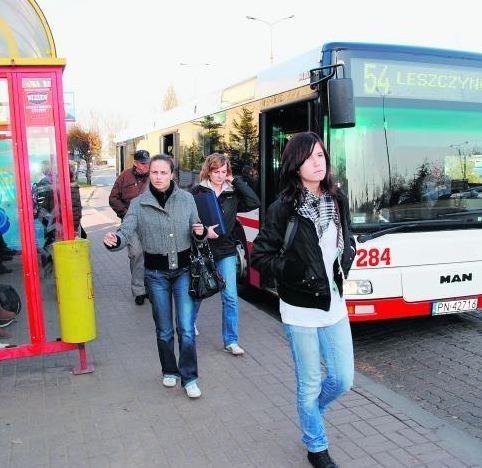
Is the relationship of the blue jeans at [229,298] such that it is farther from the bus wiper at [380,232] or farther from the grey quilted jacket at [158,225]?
the bus wiper at [380,232]

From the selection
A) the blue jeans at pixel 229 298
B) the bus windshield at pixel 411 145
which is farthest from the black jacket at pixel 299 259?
the bus windshield at pixel 411 145

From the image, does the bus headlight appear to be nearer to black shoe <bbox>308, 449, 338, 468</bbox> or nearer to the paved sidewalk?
the paved sidewalk

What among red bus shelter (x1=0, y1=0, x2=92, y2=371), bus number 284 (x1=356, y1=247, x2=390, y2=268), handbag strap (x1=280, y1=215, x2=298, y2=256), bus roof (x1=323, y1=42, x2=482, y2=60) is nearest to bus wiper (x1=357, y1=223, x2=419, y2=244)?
bus number 284 (x1=356, y1=247, x2=390, y2=268)

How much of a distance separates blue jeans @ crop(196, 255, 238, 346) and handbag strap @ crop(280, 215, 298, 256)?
2030mm

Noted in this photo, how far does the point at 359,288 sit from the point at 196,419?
213 centimetres

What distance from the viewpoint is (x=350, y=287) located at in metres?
5.31

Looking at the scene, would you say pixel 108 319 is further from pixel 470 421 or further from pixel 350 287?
pixel 470 421

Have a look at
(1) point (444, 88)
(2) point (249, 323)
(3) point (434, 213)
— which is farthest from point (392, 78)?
(2) point (249, 323)

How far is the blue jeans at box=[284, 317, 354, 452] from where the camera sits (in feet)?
10.2

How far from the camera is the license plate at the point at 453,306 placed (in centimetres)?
553

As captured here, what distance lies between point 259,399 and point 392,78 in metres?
3.28

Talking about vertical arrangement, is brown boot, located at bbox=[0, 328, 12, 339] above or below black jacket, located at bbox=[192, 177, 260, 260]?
below

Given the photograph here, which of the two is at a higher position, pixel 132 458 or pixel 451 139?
pixel 451 139

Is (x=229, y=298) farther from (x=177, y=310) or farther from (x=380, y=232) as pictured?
(x=380, y=232)
